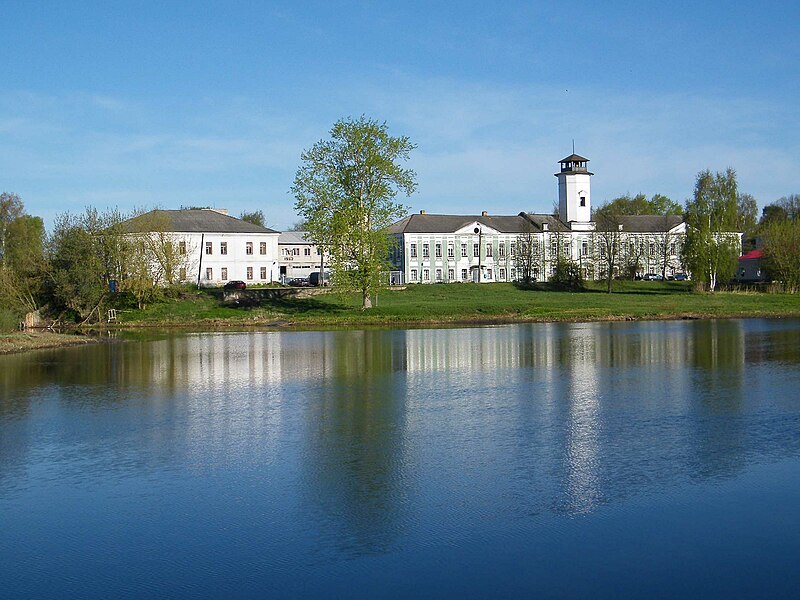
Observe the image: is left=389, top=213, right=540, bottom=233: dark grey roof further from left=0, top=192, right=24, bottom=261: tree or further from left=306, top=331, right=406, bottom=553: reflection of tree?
left=306, top=331, right=406, bottom=553: reflection of tree

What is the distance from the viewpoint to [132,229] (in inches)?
2318

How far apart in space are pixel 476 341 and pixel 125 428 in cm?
2134

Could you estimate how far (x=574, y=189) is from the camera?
8881cm

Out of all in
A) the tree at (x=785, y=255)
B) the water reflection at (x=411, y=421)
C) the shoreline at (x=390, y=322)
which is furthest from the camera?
the tree at (x=785, y=255)

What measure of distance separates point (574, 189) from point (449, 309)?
39.4 metres

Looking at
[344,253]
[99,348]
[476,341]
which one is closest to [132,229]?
[344,253]

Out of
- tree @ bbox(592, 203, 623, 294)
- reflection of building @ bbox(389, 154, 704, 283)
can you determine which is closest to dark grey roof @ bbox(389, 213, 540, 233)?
reflection of building @ bbox(389, 154, 704, 283)

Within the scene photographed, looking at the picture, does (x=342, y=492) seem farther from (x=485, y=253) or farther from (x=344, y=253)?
(x=485, y=253)

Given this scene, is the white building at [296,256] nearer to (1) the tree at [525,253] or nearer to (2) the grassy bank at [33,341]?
(1) the tree at [525,253]

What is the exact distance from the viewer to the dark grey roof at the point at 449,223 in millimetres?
86375

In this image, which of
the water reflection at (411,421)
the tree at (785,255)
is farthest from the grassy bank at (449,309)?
the water reflection at (411,421)

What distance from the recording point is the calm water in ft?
33.0

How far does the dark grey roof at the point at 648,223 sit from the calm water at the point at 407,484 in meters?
64.6

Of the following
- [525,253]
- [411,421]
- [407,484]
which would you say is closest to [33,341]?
[411,421]
